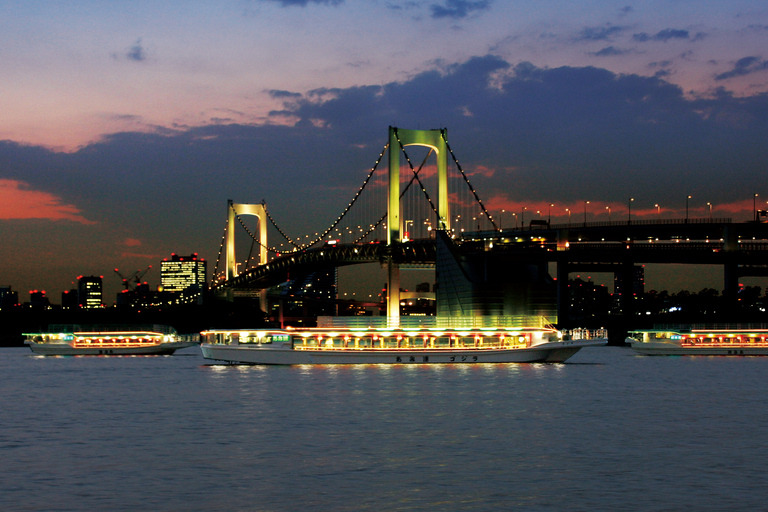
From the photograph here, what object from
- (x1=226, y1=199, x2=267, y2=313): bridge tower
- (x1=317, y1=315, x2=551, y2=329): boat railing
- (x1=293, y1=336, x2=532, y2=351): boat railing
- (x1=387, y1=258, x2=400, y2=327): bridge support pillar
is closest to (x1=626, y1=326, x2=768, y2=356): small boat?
(x1=317, y1=315, x2=551, y2=329): boat railing

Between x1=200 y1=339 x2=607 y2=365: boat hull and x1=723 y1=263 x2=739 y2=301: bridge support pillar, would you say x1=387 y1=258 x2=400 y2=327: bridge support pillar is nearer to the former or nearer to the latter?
x1=200 y1=339 x2=607 y2=365: boat hull

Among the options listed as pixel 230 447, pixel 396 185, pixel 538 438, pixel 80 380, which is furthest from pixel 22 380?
pixel 396 185

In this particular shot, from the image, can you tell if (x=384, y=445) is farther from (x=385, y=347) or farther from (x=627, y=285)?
(x=627, y=285)

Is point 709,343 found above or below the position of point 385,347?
below

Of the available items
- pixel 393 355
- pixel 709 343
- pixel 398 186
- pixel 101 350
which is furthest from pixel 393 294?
pixel 393 355

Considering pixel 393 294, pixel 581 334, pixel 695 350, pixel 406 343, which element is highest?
pixel 393 294

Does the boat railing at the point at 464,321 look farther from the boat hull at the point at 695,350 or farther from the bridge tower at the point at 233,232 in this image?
the bridge tower at the point at 233,232

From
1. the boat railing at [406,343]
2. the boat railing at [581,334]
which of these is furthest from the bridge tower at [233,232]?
the boat railing at [406,343]
